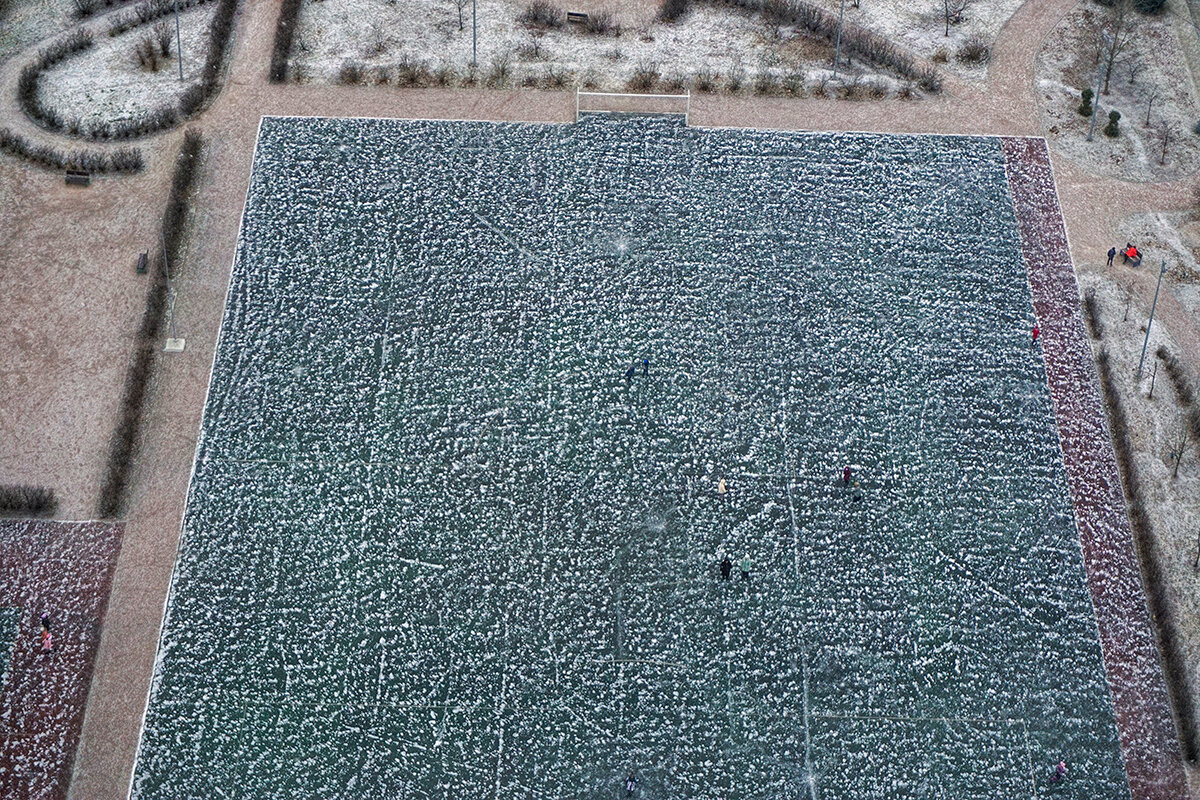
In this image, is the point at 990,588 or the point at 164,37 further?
the point at 164,37

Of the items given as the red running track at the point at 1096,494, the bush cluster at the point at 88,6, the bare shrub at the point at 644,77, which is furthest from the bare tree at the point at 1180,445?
the bush cluster at the point at 88,6

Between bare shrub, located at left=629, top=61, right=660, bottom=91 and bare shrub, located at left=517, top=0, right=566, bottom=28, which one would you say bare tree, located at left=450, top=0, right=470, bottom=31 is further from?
bare shrub, located at left=629, top=61, right=660, bottom=91

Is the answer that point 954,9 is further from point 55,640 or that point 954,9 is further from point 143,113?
point 55,640

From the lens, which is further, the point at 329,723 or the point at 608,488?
the point at 608,488

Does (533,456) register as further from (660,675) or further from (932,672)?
(932,672)

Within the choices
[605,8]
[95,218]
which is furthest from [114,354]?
[605,8]

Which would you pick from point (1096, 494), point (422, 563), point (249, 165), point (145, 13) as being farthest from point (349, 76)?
point (1096, 494)
